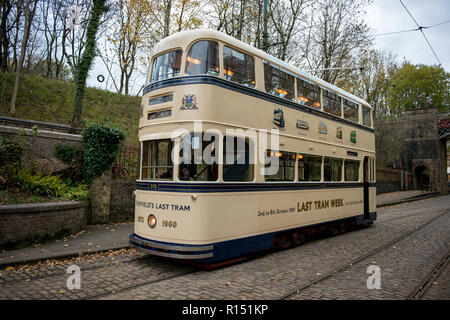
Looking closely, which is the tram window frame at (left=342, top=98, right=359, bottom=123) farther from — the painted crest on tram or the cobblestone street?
the painted crest on tram

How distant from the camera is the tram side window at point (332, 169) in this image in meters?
10.3

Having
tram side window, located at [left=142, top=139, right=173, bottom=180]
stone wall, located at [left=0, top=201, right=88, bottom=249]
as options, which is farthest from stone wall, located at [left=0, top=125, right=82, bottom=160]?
tram side window, located at [left=142, top=139, right=173, bottom=180]

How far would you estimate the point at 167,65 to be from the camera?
7.25 m

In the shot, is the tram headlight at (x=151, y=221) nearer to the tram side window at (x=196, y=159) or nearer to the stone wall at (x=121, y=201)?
the tram side window at (x=196, y=159)

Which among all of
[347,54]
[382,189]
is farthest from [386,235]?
[382,189]

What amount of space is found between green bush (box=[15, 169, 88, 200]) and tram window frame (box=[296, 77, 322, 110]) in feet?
24.0

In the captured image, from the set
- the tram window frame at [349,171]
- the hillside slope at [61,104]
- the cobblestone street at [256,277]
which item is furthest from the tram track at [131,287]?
the hillside slope at [61,104]

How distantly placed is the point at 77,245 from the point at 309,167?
21.4ft

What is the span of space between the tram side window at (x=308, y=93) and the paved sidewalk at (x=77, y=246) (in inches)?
244

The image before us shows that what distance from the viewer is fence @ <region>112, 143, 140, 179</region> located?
41.0 ft

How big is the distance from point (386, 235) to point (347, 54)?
17.8 m

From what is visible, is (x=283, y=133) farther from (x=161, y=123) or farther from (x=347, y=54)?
(x=347, y=54)

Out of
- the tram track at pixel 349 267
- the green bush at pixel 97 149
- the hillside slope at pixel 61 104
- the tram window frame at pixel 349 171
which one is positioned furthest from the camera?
the hillside slope at pixel 61 104
